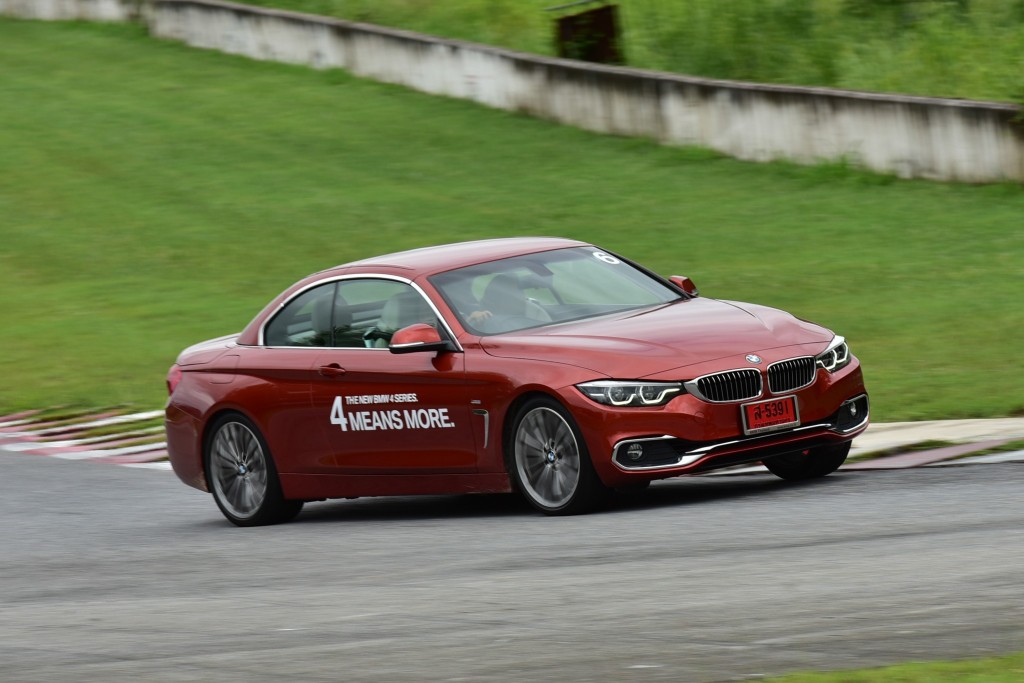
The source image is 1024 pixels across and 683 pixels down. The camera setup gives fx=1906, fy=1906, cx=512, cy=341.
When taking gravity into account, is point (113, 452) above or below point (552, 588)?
below

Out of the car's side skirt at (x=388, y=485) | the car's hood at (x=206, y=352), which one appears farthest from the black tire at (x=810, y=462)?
the car's hood at (x=206, y=352)

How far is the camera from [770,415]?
9547 mm

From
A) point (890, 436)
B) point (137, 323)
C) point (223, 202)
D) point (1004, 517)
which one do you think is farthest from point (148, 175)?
point (1004, 517)

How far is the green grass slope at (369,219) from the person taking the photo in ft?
57.0

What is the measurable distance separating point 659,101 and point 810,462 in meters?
17.1

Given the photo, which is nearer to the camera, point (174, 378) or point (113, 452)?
point (174, 378)

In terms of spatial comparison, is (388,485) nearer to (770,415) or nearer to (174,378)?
(174,378)

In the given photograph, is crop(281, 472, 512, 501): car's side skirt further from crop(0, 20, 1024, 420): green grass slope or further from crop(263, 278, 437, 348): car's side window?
crop(0, 20, 1024, 420): green grass slope

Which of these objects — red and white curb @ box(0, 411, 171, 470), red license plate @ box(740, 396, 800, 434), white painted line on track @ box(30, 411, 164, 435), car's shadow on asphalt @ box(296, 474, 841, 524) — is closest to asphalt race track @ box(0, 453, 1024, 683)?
car's shadow on asphalt @ box(296, 474, 841, 524)

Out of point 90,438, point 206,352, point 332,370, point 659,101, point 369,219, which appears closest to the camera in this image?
point 332,370

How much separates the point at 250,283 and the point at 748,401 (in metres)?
13.1

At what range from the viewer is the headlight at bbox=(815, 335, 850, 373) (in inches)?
389

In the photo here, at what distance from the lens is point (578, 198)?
2477 cm

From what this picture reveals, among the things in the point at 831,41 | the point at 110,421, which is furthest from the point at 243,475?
the point at 831,41
